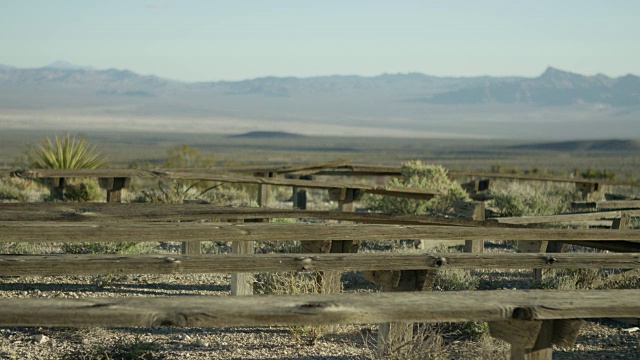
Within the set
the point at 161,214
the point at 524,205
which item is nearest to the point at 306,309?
the point at 161,214

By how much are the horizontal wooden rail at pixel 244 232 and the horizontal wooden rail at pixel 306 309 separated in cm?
227

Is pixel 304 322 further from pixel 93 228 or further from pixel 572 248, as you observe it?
pixel 572 248

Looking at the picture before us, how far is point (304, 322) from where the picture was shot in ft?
12.7

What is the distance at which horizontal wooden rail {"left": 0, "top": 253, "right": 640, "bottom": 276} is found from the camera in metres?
5.33

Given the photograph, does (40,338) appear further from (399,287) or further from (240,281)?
(399,287)

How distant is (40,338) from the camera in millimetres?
6875

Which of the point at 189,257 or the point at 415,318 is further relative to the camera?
the point at 189,257

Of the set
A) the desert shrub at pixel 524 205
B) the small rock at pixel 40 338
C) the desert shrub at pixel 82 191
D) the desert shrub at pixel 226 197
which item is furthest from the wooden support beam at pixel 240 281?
the desert shrub at pixel 82 191

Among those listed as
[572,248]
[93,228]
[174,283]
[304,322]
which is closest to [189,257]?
[93,228]

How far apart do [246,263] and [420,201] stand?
10.9 meters

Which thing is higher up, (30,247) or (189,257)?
(189,257)

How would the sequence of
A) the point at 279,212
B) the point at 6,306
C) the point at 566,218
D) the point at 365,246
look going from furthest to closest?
the point at 365,246 → the point at 566,218 → the point at 279,212 → the point at 6,306

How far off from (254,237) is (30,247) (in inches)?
210

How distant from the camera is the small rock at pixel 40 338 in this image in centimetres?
683
